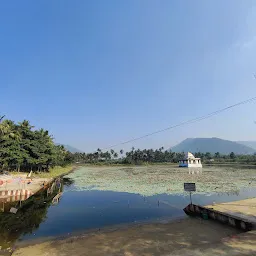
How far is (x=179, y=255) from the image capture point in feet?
29.2

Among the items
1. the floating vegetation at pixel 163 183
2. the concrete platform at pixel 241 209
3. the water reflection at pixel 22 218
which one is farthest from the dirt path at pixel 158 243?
the floating vegetation at pixel 163 183

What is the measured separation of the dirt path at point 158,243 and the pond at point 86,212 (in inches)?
84.0

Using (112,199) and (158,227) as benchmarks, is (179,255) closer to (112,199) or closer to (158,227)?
(158,227)

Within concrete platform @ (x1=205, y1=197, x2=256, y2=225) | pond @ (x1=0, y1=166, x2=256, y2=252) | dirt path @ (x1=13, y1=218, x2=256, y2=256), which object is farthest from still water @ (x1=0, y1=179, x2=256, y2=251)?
concrete platform @ (x1=205, y1=197, x2=256, y2=225)

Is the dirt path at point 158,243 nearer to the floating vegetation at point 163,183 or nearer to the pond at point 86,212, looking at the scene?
the pond at point 86,212

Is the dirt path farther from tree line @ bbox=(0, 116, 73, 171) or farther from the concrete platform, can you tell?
tree line @ bbox=(0, 116, 73, 171)

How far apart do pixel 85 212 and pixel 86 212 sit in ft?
0.29

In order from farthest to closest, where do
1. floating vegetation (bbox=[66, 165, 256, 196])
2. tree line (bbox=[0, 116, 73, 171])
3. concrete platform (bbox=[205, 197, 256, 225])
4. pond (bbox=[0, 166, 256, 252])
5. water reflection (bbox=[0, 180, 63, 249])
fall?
1. tree line (bbox=[0, 116, 73, 171])
2. floating vegetation (bbox=[66, 165, 256, 196])
3. pond (bbox=[0, 166, 256, 252])
4. concrete platform (bbox=[205, 197, 256, 225])
5. water reflection (bbox=[0, 180, 63, 249])

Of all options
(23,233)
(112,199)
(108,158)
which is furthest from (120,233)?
(108,158)

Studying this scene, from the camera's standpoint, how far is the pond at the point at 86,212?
14.6 m

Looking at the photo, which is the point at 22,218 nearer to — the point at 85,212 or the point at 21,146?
the point at 85,212

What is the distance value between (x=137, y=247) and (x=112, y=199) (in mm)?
14197

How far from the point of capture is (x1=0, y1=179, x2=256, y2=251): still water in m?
14.6

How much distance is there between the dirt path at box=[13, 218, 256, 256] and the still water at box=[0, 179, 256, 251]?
2.22 metres
